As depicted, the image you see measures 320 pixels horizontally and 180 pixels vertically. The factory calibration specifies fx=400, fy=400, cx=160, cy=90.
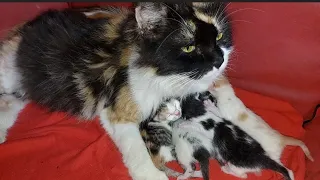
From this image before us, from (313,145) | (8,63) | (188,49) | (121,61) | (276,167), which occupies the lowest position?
(313,145)

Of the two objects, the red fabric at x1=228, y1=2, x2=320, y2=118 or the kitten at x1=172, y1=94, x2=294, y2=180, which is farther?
the red fabric at x1=228, y1=2, x2=320, y2=118

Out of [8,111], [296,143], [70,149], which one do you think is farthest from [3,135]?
[296,143]

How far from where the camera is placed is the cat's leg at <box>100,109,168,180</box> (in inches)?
71.1

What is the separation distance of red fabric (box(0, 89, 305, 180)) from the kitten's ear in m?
0.71

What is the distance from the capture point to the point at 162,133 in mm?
1934

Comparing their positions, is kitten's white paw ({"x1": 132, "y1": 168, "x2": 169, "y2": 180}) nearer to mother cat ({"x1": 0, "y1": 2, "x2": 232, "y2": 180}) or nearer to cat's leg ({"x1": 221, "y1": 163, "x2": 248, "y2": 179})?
mother cat ({"x1": 0, "y1": 2, "x2": 232, "y2": 180})

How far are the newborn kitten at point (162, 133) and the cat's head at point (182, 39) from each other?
25 cm

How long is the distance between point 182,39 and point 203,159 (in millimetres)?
557

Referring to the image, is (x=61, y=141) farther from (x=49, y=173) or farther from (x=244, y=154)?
(x=244, y=154)

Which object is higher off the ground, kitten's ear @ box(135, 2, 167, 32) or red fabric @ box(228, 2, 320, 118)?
kitten's ear @ box(135, 2, 167, 32)

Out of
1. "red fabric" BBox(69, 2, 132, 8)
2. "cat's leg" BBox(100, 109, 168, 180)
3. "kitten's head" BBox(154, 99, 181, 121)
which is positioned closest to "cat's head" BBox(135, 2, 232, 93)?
"kitten's head" BBox(154, 99, 181, 121)

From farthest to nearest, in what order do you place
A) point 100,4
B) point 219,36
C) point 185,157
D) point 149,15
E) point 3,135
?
point 100,4 → point 3,135 → point 185,157 → point 219,36 → point 149,15

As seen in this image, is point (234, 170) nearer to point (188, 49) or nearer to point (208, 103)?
point (208, 103)

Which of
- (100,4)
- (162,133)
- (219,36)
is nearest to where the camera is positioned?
(219,36)
